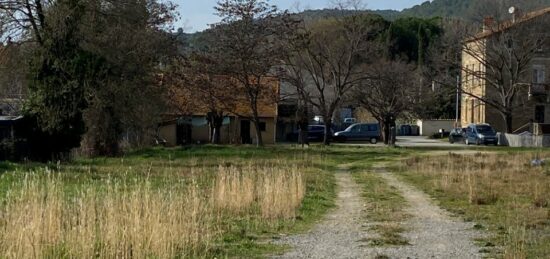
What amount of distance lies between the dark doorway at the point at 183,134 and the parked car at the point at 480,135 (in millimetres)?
22240

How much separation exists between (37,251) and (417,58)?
300 feet

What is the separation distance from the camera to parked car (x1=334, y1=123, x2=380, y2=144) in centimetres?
6400

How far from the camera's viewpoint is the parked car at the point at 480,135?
60969mm

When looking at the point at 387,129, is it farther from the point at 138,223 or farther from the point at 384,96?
the point at 138,223

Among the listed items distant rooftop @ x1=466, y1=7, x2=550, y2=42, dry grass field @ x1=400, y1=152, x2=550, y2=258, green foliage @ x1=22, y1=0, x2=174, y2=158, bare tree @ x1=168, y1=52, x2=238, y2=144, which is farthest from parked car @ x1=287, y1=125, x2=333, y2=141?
dry grass field @ x1=400, y1=152, x2=550, y2=258

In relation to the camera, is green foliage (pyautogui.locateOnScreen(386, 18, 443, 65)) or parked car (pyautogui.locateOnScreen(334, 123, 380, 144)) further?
green foliage (pyautogui.locateOnScreen(386, 18, 443, 65))

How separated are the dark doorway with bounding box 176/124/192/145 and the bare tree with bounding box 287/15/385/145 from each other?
9571 mm

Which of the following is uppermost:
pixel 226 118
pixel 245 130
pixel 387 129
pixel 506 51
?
pixel 506 51

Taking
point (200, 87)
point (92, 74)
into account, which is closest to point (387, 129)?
point (200, 87)

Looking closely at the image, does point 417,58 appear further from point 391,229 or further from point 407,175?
point 391,229

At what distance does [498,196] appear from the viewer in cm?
2002

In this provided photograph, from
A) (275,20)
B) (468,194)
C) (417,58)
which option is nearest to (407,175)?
(468,194)

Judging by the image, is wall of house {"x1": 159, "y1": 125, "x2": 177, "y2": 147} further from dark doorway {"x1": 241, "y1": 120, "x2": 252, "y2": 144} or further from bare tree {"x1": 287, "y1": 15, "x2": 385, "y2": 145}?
bare tree {"x1": 287, "y1": 15, "x2": 385, "y2": 145}

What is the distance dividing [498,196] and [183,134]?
140 ft
